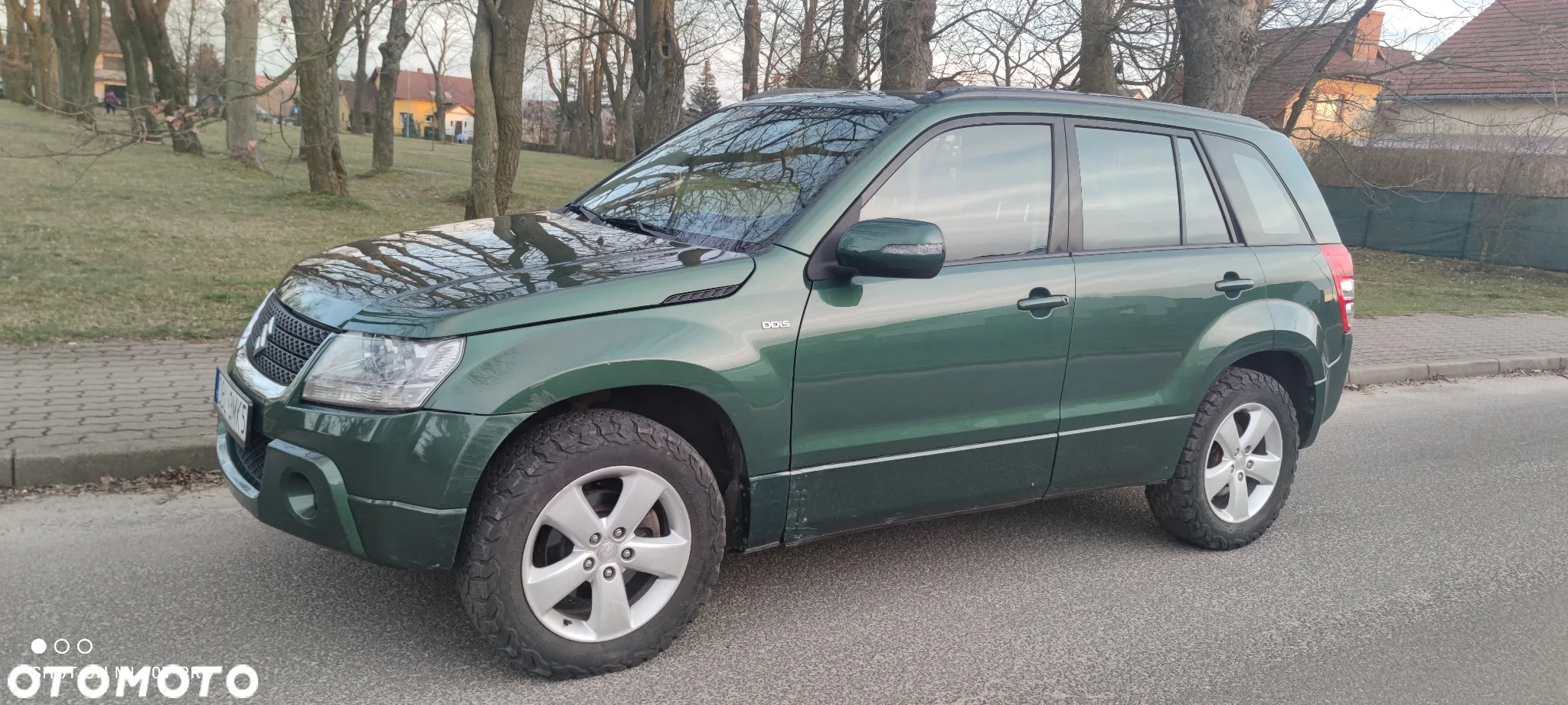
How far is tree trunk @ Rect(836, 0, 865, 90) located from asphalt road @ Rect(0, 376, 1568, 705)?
10.5m

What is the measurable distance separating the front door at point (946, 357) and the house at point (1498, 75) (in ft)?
44.4

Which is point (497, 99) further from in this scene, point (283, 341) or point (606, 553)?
point (606, 553)

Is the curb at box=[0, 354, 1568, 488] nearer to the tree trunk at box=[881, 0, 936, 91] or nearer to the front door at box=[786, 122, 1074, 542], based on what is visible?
the front door at box=[786, 122, 1074, 542]

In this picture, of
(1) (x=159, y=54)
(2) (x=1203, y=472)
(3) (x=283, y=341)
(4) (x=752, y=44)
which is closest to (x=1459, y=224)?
(4) (x=752, y=44)

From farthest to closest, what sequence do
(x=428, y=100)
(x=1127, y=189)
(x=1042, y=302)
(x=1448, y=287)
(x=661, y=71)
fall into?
(x=428, y=100), (x=1448, y=287), (x=661, y=71), (x=1127, y=189), (x=1042, y=302)

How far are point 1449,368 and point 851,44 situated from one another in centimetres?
834

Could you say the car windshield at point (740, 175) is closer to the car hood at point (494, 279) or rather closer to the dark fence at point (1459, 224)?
the car hood at point (494, 279)

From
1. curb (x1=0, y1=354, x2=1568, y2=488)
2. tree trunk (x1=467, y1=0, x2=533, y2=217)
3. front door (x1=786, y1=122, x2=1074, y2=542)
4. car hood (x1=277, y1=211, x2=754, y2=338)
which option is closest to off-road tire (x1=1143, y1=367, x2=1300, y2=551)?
front door (x1=786, y1=122, x2=1074, y2=542)

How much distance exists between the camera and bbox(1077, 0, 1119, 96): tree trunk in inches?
558

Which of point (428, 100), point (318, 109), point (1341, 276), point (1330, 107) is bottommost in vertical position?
point (1341, 276)

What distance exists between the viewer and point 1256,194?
16.3 feet

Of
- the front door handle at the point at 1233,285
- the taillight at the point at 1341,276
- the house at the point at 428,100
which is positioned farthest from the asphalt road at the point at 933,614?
the house at the point at 428,100

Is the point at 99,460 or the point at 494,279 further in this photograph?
the point at 99,460

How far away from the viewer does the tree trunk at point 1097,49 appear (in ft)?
46.5
